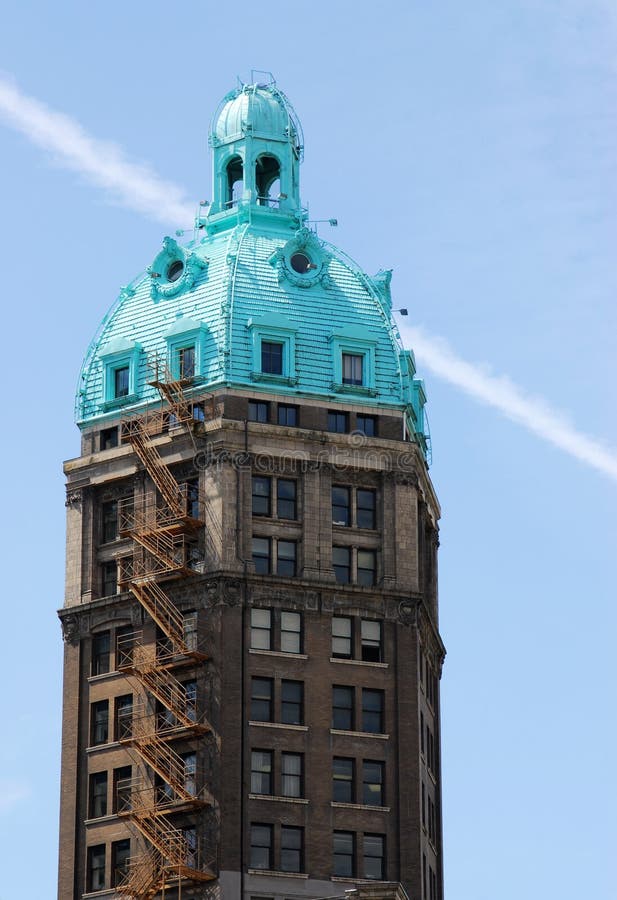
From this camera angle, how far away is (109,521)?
177000mm

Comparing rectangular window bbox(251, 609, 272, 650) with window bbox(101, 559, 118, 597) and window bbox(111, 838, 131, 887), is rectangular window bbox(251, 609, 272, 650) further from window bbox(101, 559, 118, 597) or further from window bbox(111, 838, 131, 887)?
window bbox(111, 838, 131, 887)

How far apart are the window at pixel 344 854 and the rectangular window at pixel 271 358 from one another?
2993 centimetres

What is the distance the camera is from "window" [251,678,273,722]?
167750 millimetres

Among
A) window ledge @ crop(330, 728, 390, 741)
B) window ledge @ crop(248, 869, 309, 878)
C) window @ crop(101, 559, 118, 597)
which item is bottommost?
window ledge @ crop(248, 869, 309, 878)

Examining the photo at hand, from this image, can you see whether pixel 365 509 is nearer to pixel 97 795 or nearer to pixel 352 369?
pixel 352 369

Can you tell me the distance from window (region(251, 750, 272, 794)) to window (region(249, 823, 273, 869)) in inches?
88.7

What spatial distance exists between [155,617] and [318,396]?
1792 centimetres

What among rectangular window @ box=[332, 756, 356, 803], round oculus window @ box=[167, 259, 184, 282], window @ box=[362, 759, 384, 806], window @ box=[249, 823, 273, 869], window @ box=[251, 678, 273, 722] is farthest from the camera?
round oculus window @ box=[167, 259, 184, 282]

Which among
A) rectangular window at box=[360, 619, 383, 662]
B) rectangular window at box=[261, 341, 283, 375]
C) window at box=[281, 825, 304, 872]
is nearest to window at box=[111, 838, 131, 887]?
window at box=[281, 825, 304, 872]

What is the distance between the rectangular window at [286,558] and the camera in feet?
565

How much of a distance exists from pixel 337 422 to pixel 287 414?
131 inches

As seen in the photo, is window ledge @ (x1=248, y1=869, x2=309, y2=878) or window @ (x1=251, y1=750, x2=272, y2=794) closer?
window ledge @ (x1=248, y1=869, x2=309, y2=878)

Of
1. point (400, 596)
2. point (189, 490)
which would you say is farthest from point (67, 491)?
point (400, 596)

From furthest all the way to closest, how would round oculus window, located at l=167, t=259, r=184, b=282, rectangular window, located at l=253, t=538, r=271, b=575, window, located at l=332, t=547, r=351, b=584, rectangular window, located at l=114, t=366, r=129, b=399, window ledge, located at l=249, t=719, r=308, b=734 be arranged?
round oculus window, located at l=167, t=259, r=184, b=282
rectangular window, located at l=114, t=366, r=129, b=399
window, located at l=332, t=547, r=351, b=584
rectangular window, located at l=253, t=538, r=271, b=575
window ledge, located at l=249, t=719, r=308, b=734
